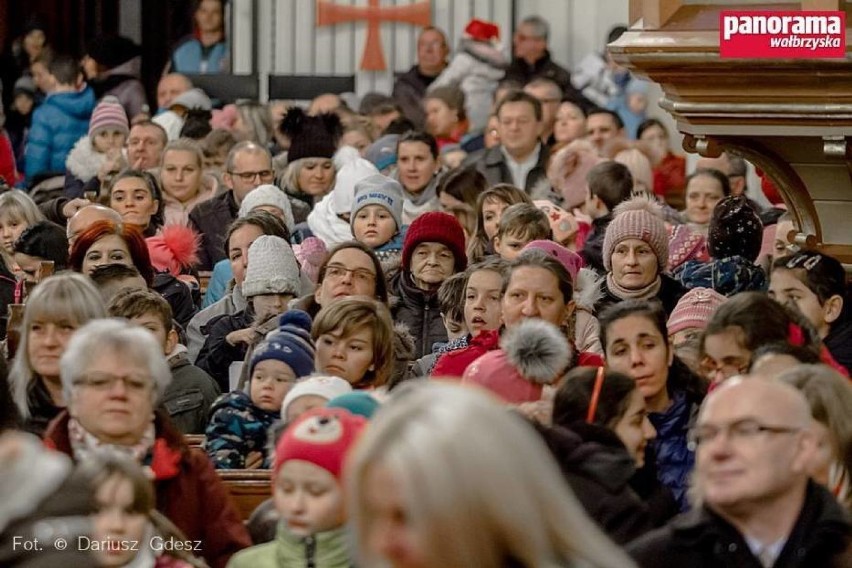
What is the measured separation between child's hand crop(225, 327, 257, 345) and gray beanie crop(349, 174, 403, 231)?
1.94m

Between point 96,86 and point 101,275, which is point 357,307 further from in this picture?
point 96,86

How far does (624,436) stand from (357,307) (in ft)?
6.45

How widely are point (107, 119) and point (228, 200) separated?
2834 mm

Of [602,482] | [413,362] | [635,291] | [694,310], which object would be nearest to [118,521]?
[602,482]

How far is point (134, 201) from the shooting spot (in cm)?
1206

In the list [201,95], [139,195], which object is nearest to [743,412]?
[139,195]

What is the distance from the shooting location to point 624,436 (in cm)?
638

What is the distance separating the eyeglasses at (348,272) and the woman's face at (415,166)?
3966 mm

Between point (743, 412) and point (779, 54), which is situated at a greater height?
point (779, 54)

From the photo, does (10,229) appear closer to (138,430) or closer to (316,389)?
(316,389)

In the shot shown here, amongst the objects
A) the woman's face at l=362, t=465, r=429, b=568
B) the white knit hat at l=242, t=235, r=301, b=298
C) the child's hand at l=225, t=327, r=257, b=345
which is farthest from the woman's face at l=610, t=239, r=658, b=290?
the woman's face at l=362, t=465, r=429, b=568

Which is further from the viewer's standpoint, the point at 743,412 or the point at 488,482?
the point at 743,412

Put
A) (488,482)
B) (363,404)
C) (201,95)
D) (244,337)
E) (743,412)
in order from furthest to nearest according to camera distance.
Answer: (201,95)
(244,337)
(363,404)
(743,412)
(488,482)

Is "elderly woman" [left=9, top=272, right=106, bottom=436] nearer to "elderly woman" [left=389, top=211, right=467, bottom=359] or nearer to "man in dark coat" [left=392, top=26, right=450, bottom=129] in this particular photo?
"elderly woman" [left=389, top=211, right=467, bottom=359]
